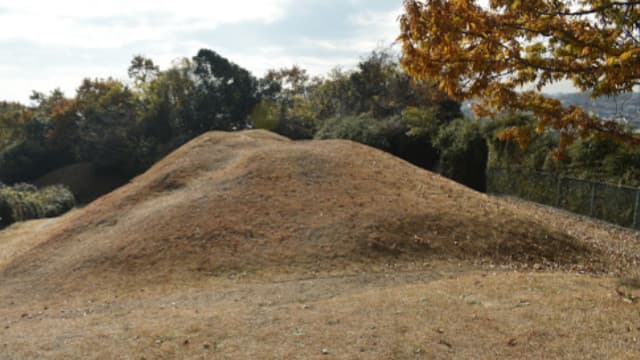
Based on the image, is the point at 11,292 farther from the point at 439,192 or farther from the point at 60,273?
the point at 439,192

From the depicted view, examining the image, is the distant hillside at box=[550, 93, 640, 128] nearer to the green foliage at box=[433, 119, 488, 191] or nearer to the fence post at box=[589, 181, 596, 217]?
the fence post at box=[589, 181, 596, 217]

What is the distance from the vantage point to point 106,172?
135ft

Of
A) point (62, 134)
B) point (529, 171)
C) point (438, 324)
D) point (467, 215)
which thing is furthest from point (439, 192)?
point (62, 134)

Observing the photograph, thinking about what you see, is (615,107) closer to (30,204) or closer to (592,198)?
(592,198)

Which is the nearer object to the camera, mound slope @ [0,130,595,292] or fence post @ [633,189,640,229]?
mound slope @ [0,130,595,292]

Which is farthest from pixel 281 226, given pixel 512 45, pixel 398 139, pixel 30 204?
pixel 30 204

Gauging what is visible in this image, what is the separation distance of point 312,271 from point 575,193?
30.9ft

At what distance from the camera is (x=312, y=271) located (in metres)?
10.1

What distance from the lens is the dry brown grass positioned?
617 cm

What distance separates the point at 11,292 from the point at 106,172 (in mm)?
31862

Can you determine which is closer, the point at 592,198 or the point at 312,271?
the point at 312,271

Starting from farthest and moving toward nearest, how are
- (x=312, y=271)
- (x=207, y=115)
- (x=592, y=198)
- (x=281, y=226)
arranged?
(x=207, y=115)
(x=592, y=198)
(x=281, y=226)
(x=312, y=271)

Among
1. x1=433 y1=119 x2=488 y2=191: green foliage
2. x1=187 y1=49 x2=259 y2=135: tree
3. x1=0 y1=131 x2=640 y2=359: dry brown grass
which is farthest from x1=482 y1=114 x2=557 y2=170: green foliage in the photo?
x1=187 y1=49 x2=259 y2=135: tree

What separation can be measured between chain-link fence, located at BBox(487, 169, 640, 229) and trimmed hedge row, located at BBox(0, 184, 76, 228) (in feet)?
59.2
